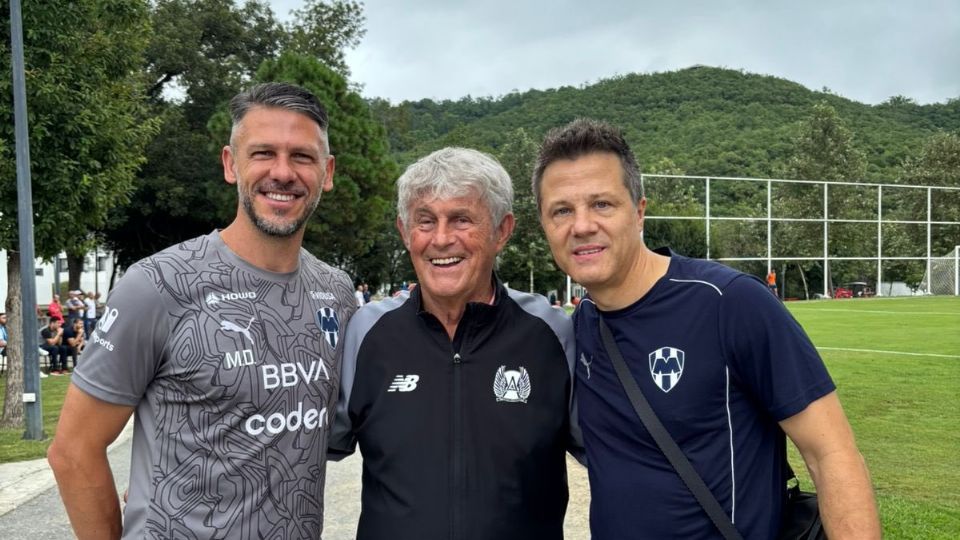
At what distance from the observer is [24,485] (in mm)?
7926

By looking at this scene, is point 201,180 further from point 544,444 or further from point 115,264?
point 544,444

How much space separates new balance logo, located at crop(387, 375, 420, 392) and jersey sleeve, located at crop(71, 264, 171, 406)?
753 millimetres

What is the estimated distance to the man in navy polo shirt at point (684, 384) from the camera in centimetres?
245

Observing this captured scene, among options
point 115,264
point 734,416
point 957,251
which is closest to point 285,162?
point 734,416

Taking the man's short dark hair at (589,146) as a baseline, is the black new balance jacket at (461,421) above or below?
below

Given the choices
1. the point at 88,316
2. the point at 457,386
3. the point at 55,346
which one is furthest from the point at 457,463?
the point at 88,316

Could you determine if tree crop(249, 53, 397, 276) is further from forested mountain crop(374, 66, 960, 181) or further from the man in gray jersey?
the man in gray jersey

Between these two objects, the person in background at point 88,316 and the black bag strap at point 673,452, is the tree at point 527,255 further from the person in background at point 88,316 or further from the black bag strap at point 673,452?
the black bag strap at point 673,452

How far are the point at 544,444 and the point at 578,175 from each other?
36.1 inches

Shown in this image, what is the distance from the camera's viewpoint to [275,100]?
294 cm

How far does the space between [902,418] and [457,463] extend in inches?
380

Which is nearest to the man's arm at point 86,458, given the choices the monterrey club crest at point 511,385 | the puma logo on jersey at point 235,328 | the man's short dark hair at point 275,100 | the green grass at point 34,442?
the puma logo on jersey at point 235,328

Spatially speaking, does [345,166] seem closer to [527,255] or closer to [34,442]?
[527,255]

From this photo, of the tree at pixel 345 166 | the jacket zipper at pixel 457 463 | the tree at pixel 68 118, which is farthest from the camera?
the tree at pixel 345 166
